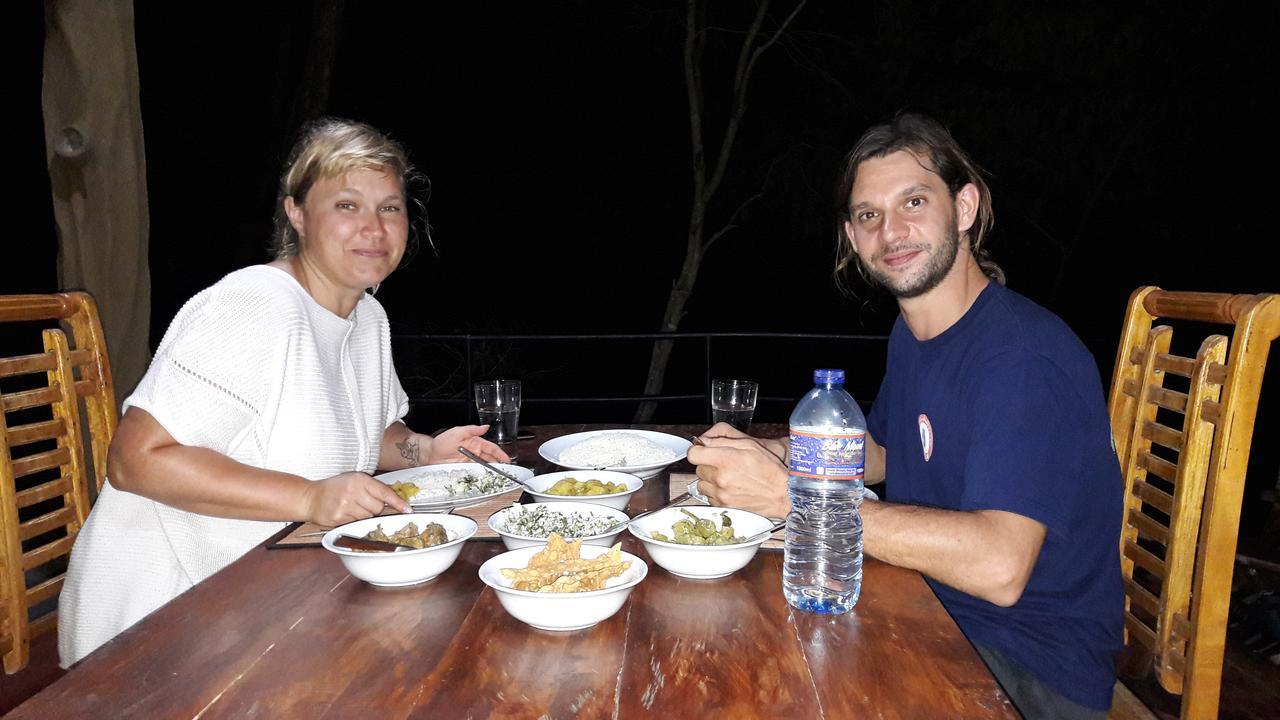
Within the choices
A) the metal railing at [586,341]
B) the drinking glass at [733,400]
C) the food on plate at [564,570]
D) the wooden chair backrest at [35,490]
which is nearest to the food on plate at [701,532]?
the food on plate at [564,570]

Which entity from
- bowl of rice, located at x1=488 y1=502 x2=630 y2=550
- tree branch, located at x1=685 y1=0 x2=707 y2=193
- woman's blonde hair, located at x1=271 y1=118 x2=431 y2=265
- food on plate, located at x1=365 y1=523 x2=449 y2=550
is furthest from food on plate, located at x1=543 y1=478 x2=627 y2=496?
tree branch, located at x1=685 y1=0 x2=707 y2=193

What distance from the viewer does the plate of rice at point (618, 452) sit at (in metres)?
2.03

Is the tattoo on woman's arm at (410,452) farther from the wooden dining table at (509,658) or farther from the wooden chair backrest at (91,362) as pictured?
the wooden dining table at (509,658)

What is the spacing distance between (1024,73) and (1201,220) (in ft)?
10.3

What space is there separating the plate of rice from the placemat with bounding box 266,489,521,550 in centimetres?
27

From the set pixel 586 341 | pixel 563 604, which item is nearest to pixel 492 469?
pixel 563 604

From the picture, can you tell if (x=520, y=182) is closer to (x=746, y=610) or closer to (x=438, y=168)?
(x=438, y=168)

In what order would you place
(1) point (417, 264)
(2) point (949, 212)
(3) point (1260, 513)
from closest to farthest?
(2) point (949, 212) < (3) point (1260, 513) < (1) point (417, 264)

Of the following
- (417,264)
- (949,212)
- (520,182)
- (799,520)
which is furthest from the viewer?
(520,182)

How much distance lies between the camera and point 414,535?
1.43m

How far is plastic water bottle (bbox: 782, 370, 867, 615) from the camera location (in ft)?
4.25

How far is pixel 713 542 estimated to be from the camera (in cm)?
138

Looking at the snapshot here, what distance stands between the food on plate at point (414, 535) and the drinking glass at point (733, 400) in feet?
2.87

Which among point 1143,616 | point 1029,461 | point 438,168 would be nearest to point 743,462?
point 1029,461
